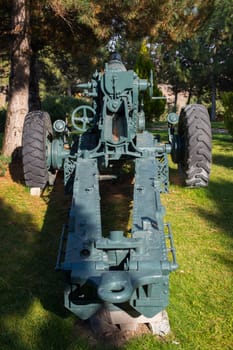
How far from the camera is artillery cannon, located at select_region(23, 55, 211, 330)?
2.63 meters

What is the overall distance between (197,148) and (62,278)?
9.39 feet

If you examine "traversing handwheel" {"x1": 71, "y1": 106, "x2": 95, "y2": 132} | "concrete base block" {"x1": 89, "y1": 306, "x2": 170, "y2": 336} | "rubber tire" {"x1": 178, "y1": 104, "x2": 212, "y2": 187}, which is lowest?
"concrete base block" {"x1": 89, "y1": 306, "x2": 170, "y2": 336}

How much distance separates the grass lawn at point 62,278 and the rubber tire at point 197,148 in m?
0.56

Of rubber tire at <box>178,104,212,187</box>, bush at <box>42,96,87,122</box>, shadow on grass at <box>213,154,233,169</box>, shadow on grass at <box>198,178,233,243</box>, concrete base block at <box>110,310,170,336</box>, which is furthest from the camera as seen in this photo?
bush at <box>42,96,87,122</box>

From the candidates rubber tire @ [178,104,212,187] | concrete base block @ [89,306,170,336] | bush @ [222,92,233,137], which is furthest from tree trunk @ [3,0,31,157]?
concrete base block @ [89,306,170,336]


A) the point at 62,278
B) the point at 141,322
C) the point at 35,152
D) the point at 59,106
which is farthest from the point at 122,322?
the point at 59,106

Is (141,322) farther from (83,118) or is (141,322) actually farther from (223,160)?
(223,160)

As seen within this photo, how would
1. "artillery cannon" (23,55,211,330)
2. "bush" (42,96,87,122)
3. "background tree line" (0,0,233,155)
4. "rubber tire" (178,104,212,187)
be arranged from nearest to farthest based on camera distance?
"artillery cannon" (23,55,211,330) → "rubber tire" (178,104,212,187) → "background tree line" (0,0,233,155) → "bush" (42,96,87,122)

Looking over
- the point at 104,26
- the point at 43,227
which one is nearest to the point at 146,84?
the point at 43,227

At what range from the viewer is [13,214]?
231 inches

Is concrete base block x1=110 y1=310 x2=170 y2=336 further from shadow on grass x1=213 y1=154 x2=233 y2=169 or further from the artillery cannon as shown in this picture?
shadow on grass x1=213 y1=154 x2=233 y2=169

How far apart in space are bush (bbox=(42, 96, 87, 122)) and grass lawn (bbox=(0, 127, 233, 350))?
11139mm

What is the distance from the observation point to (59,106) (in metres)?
18.3

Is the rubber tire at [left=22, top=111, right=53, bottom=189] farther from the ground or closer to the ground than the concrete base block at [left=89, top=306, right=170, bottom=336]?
farther from the ground
